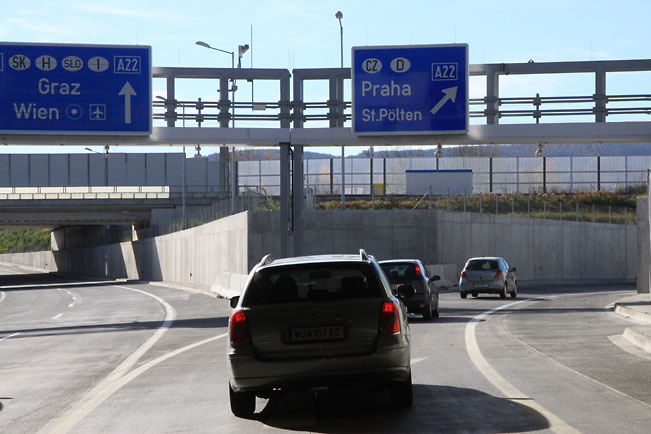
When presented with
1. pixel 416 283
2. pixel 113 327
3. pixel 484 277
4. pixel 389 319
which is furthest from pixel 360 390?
pixel 484 277

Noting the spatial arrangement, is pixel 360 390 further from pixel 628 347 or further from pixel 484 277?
pixel 484 277

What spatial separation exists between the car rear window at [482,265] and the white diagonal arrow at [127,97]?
46.7 ft

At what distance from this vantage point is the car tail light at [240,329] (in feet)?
30.0

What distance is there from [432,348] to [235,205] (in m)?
34.5

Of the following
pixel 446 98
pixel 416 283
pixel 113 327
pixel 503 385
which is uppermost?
pixel 446 98

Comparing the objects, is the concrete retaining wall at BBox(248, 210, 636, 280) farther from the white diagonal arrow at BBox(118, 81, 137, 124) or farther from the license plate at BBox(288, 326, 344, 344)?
the license plate at BBox(288, 326, 344, 344)

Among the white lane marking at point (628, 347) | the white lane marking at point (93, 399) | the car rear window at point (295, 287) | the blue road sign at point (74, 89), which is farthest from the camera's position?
the blue road sign at point (74, 89)

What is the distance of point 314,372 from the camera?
29.4 feet

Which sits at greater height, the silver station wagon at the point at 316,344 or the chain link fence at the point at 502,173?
the chain link fence at the point at 502,173

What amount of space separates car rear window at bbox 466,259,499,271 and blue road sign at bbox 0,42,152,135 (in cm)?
1358

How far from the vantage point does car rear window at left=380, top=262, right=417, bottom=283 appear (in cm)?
2331

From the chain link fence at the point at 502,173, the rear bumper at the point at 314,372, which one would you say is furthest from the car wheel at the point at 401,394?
the chain link fence at the point at 502,173

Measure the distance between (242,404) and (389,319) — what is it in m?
1.66

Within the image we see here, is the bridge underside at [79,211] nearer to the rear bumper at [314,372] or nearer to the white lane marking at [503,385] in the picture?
the white lane marking at [503,385]
